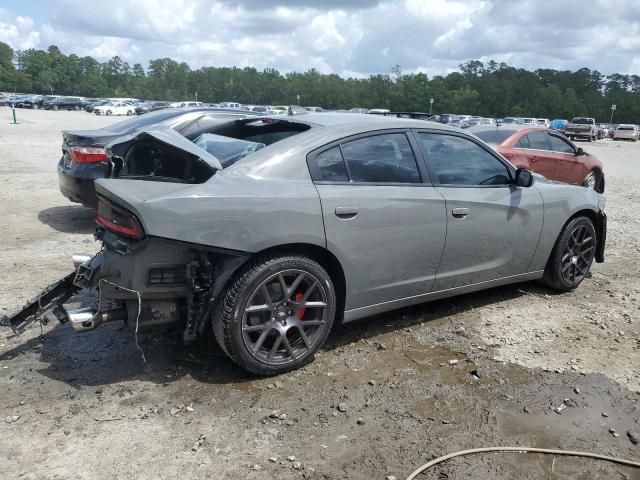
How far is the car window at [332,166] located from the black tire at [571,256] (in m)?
2.44

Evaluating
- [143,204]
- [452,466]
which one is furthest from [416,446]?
[143,204]

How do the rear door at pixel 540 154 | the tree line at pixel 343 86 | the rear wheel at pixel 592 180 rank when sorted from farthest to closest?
1. the tree line at pixel 343 86
2. the rear wheel at pixel 592 180
3. the rear door at pixel 540 154

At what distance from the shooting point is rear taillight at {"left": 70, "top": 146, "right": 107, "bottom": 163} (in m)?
6.80

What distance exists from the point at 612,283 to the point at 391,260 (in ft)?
10.3

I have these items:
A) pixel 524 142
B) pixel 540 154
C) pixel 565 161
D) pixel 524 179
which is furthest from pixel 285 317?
pixel 565 161

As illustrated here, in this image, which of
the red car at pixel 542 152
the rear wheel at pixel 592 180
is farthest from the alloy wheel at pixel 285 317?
the rear wheel at pixel 592 180

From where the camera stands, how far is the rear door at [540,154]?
33.7ft

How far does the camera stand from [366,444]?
297cm

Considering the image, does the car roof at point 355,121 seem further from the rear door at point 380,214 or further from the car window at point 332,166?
A: the car window at point 332,166

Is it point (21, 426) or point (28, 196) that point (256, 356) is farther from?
point (28, 196)

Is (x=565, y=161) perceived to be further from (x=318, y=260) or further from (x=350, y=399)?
(x=350, y=399)

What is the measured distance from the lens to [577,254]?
5312mm

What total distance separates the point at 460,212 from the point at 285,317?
159cm

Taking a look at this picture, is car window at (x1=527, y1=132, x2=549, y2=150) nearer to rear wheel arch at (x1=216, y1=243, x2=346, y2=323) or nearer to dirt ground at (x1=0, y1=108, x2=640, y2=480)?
dirt ground at (x1=0, y1=108, x2=640, y2=480)
